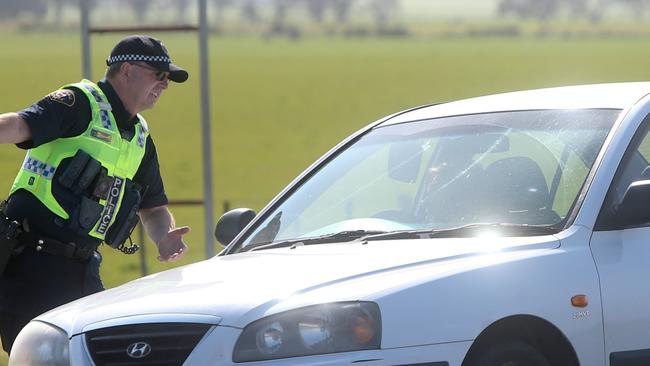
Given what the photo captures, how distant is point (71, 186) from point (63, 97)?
1.19 ft

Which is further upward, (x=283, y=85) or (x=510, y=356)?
(x=510, y=356)

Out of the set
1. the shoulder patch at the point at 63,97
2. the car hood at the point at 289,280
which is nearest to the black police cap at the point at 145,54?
the shoulder patch at the point at 63,97

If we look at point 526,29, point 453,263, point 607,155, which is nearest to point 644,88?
point 607,155

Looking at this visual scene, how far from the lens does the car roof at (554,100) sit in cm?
552

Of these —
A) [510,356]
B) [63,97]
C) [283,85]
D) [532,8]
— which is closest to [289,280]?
[510,356]

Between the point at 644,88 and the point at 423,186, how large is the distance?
3.01 feet

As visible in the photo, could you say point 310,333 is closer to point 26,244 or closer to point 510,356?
point 510,356

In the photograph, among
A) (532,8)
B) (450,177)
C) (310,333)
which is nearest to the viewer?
(310,333)

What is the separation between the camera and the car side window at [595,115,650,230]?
5.00m

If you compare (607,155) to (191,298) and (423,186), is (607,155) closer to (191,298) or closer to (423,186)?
(423,186)

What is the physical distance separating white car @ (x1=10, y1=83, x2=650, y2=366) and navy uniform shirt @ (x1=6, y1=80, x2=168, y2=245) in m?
0.61

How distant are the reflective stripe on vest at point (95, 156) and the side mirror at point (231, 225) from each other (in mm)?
479

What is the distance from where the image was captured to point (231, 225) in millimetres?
5965

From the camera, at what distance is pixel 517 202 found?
17.2ft
